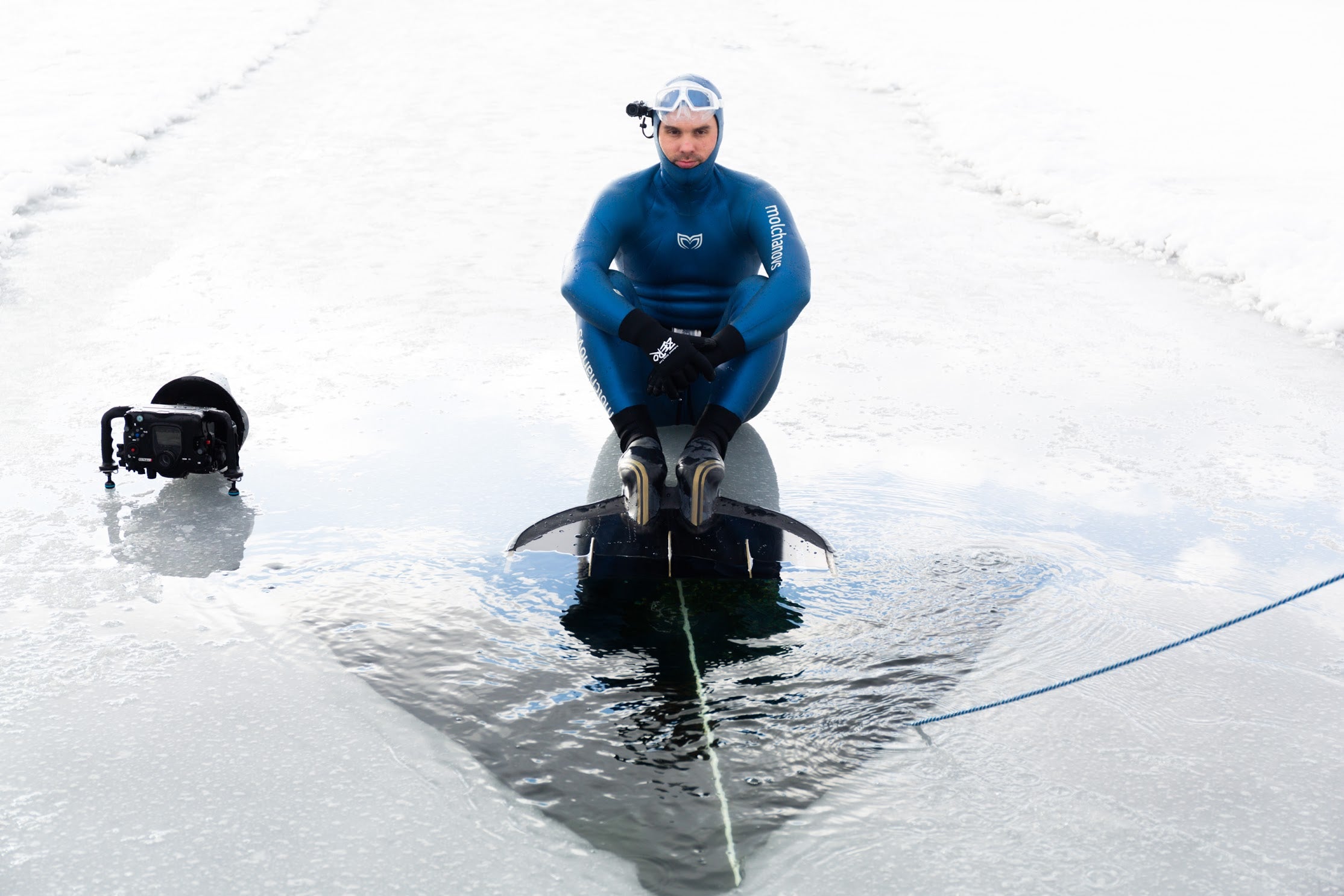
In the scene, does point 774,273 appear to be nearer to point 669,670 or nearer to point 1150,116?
point 669,670

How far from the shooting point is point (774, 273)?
11.1 feet

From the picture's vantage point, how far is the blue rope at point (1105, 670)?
237cm

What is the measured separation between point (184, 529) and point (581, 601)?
1.13 metres

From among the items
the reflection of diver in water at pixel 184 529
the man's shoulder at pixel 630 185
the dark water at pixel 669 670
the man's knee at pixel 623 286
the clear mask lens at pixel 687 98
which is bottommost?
the reflection of diver in water at pixel 184 529

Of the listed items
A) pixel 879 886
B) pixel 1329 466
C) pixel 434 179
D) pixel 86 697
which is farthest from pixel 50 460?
pixel 434 179

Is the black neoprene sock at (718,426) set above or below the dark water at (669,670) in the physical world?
above

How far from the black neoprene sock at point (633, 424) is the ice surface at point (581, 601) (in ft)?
0.81

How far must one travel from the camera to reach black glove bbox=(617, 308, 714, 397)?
10.3 ft

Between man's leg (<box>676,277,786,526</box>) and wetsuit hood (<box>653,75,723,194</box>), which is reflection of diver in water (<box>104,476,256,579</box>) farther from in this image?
wetsuit hood (<box>653,75,723,194</box>)

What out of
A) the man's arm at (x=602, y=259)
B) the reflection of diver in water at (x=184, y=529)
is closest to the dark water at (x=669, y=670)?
the reflection of diver in water at (x=184, y=529)

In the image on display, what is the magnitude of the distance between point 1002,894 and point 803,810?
13.5 inches

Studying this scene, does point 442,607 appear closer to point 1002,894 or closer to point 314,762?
point 314,762

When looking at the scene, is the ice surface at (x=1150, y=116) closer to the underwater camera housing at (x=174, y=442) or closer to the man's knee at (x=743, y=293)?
the man's knee at (x=743, y=293)

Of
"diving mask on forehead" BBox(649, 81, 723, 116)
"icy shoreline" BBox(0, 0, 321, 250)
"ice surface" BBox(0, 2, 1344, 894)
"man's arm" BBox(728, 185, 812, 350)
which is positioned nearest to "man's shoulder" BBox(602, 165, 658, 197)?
"diving mask on forehead" BBox(649, 81, 723, 116)
